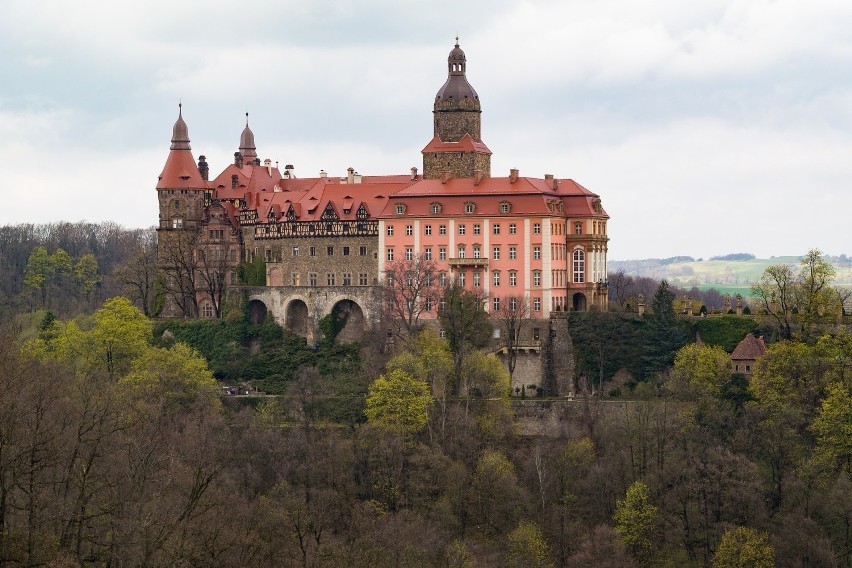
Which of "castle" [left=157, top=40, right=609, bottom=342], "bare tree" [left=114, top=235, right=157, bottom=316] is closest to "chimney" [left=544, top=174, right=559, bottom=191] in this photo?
"castle" [left=157, top=40, right=609, bottom=342]

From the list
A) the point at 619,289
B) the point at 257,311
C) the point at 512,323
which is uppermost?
the point at 619,289

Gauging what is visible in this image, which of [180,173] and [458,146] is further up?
[458,146]

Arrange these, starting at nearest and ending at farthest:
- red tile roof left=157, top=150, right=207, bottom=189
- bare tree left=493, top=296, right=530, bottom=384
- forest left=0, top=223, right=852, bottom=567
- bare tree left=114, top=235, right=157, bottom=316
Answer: forest left=0, top=223, right=852, bottom=567 → bare tree left=493, top=296, right=530, bottom=384 → red tile roof left=157, top=150, right=207, bottom=189 → bare tree left=114, top=235, right=157, bottom=316

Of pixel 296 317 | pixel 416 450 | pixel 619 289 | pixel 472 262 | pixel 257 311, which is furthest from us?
pixel 619 289

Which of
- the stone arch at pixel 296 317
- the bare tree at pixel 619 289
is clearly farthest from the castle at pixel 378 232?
the bare tree at pixel 619 289

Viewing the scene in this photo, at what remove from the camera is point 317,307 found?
8656 cm

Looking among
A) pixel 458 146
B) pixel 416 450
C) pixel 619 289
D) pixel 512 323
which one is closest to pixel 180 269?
pixel 458 146

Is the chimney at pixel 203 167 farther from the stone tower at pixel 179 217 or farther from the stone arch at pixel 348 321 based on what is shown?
the stone arch at pixel 348 321

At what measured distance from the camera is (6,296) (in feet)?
381

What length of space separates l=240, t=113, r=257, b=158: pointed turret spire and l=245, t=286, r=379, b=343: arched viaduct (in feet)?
41.4

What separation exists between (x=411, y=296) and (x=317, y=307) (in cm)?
586

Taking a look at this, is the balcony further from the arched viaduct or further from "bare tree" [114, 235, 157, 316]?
"bare tree" [114, 235, 157, 316]

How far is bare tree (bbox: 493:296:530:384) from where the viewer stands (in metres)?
81.3

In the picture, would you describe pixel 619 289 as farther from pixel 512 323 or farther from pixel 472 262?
pixel 512 323
